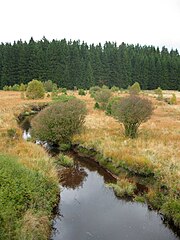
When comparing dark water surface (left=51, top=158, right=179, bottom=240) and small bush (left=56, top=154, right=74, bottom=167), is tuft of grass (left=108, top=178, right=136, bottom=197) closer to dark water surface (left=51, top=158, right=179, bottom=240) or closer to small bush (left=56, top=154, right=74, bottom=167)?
dark water surface (left=51, top=158, right=179, bottom=240)

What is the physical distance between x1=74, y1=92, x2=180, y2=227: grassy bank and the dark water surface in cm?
94

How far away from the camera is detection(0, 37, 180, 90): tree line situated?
83500 millimetres

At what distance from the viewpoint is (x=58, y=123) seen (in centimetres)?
2862

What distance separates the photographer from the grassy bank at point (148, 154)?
17.4m

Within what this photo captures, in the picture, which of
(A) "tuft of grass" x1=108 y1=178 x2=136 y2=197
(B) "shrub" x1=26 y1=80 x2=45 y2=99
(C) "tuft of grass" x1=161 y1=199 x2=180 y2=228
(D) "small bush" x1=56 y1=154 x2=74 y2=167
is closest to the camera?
(C) "tuft of grass" x1=161 y1=199 x2=180 y2=228

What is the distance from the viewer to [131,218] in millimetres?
16656

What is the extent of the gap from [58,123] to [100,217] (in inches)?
520

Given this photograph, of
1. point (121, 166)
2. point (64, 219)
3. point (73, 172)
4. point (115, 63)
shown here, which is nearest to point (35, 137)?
point (73, 172)

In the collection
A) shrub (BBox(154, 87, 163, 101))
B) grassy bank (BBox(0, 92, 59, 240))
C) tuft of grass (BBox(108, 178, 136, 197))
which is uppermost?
grassy bank (BBox(0, 92, 59, 240))

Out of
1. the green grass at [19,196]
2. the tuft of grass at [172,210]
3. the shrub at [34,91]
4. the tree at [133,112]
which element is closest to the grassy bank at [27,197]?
the green grass at [19,196]

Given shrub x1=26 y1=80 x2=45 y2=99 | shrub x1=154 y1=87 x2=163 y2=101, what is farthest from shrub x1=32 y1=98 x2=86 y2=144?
shrub x1=154 y1=87 x2=163 y2=101

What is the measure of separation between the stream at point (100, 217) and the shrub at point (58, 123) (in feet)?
24.1

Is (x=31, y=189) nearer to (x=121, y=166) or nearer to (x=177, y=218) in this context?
(x=177, y=218)

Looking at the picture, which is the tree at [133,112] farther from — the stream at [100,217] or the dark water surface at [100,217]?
the dark water surface at [100,217]
